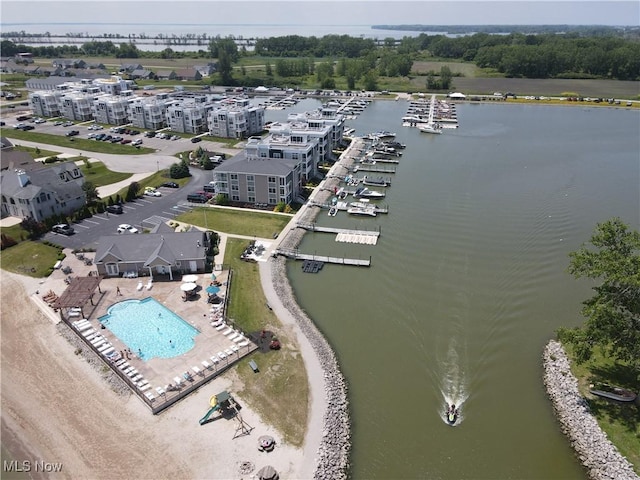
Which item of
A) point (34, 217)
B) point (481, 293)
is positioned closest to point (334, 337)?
point (481, 293)

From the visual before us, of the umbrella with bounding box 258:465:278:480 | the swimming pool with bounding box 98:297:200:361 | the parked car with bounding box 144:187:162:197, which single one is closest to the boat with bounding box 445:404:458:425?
the umbrella with bounding box 258:465:278:480

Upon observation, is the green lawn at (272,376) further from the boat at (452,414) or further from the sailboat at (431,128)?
the sailboat at (431,128)

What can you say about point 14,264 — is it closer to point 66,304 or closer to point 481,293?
point 66,304

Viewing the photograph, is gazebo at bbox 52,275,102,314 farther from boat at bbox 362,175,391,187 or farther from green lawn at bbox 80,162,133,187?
boat at bbox 362,175,391,187

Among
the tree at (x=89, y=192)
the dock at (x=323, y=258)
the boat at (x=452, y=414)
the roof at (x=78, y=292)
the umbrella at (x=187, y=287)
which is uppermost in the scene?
the tree at (x=89, y=192)

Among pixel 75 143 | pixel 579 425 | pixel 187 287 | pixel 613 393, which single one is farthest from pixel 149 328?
pixel 75 143

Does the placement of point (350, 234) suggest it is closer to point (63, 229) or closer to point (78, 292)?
point (78, 292)

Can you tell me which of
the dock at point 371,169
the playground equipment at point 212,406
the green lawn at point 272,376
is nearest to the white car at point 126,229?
the green lawn at point 272,376
